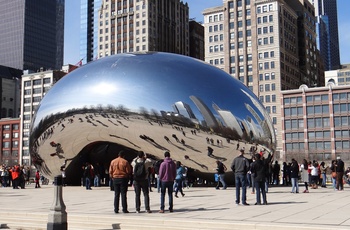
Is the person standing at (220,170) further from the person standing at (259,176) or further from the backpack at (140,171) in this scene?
the backpack at (140,171)

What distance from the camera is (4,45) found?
184 m

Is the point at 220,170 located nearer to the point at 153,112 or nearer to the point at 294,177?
the point at 294,177

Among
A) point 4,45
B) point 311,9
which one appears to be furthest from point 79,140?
point 4,45

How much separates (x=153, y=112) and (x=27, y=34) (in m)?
174

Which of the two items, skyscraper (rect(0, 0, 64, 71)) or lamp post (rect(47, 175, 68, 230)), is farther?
skyscraper (rect(0, 0, 64, 71))

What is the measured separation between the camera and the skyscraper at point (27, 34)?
179500 mm

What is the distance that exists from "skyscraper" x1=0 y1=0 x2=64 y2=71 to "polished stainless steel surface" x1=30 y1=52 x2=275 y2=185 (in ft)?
549

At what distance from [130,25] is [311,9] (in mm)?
54835

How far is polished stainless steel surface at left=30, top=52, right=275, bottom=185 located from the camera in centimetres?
1927

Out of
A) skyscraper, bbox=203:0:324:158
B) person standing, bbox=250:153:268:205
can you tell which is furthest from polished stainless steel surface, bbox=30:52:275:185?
skyscraper, bbox=203:0:324:158

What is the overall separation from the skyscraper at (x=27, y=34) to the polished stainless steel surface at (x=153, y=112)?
16723 cm

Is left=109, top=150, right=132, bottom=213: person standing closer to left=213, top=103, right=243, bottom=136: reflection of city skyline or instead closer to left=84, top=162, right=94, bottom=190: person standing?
left=213, top=103, right=243, bottom=136: reflection of city skyline

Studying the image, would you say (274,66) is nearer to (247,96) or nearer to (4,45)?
(247,96)

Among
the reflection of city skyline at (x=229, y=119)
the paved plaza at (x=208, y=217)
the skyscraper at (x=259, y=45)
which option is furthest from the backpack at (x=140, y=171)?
the skyscraper at (x=259, y=45)
